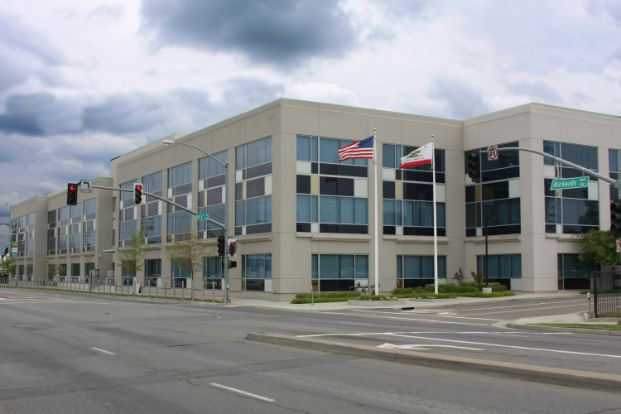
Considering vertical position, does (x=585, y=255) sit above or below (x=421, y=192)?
below

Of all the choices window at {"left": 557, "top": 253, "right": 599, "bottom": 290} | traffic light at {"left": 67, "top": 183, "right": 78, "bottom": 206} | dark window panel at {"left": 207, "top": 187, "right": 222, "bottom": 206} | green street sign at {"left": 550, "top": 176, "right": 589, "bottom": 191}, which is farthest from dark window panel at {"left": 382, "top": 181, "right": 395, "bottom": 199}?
green street sign at {"left": 550, "top": 176, "right": 589, "bottom": 191}

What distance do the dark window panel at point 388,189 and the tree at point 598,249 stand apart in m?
13.8

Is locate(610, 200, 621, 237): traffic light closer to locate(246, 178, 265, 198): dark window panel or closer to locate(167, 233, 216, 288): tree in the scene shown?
locate(246, 178, 265, 198): dark window panel

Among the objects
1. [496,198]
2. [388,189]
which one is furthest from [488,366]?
[496,198]

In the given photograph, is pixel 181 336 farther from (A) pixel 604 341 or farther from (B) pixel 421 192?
(B) pixel 421 192

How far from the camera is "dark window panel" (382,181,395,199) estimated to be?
1865 inches

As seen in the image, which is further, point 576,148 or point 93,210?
point 93,210

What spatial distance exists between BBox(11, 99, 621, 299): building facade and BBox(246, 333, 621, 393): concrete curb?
28.7 metres

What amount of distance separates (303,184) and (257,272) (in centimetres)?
693

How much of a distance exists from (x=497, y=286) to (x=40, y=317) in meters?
30.5

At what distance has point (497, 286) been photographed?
46.2 meters

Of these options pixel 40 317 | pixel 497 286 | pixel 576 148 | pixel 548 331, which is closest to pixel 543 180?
pixel 576 148

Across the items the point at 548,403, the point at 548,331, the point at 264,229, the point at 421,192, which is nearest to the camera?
the point at 548,403

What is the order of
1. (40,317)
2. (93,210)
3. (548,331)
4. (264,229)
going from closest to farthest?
(548,331)
(40,317)
(264,229)
(93,210)
